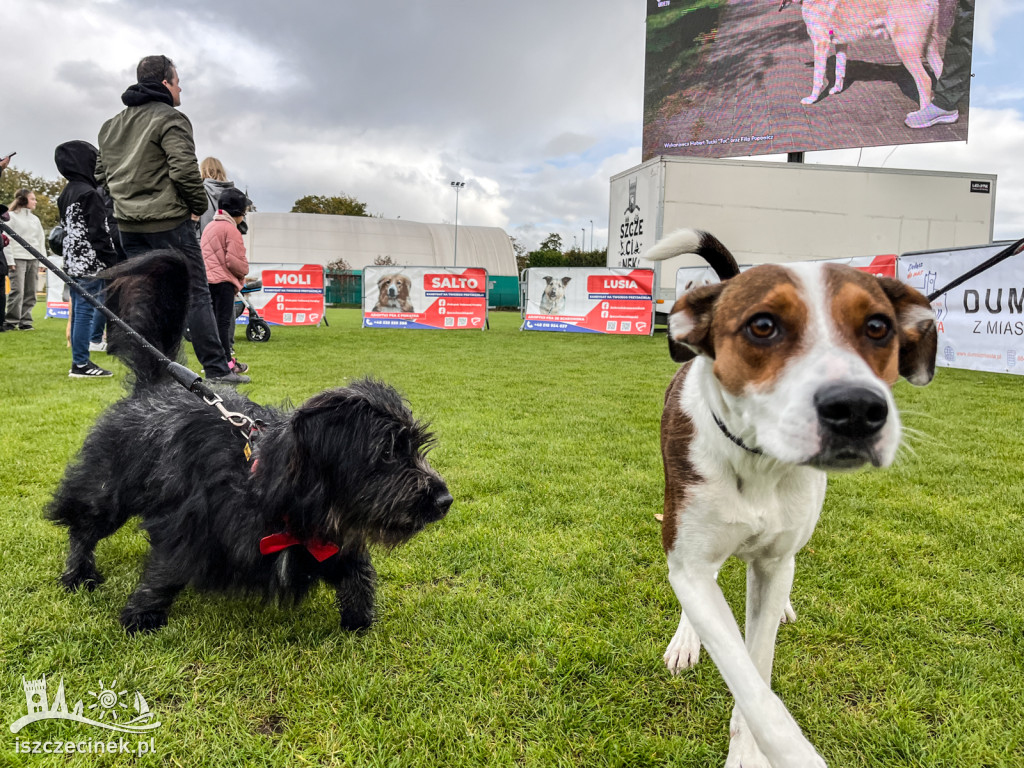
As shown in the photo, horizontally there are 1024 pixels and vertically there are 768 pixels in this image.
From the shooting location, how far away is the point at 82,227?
260 inches

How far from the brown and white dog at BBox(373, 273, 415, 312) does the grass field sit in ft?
42.9

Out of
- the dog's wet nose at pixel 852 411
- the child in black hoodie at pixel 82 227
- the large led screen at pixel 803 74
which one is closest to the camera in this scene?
the dog's wet nose at pixel 852 411

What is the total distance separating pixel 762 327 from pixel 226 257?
815 centimetres

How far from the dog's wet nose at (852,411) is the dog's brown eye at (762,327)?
232 millimetres

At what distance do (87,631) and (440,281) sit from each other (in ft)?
50.2

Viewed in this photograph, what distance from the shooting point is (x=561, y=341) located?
1370 centimetres

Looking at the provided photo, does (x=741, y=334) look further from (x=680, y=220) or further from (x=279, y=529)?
(x=680, y=220)

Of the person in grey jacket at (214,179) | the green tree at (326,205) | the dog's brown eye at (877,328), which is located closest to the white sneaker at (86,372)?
the person in grey jacket at (214,179)

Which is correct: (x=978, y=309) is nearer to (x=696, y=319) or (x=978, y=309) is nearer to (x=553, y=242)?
(x=696, y=319)

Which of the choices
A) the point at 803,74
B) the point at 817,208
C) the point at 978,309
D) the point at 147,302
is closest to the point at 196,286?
the point at 147,302

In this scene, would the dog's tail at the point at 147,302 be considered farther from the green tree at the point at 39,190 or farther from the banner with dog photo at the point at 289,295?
the green tree at the point at 39,190

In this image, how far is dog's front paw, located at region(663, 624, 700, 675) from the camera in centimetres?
202

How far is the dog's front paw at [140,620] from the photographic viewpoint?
7.04 feet

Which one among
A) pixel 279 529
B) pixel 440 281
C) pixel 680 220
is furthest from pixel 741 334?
pixel 440 281
